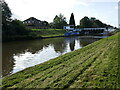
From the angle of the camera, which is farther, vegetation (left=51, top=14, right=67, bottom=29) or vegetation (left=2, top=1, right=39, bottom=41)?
vegetation (left=51, top=14, right=67, bottom=29)

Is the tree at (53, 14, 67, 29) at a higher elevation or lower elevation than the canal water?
higher

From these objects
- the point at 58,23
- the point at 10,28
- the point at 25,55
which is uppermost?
the point at 58,23

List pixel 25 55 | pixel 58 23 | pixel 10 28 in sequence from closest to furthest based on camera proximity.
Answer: pixel 25 55 → pixel 10 28 → pixel 58 23

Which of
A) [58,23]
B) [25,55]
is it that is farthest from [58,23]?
[25,55]

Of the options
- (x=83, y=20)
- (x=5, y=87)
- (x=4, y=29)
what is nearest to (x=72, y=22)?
(x=83, y=20)

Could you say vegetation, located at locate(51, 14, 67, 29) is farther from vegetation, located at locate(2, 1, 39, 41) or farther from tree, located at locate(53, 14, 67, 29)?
vegetation, located at locate(2, 1, 39, 41)

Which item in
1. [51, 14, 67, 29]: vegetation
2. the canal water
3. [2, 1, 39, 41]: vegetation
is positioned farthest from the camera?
[51, 14, 67, 29]: vegetation

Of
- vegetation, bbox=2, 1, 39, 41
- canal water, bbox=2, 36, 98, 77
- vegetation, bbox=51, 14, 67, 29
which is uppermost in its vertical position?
vegetation, bbox=51, 14, 67, 29

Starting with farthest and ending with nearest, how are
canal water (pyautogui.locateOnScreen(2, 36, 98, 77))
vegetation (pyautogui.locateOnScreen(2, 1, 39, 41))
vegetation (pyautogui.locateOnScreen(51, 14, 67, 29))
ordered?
vegetation (pyautogui.locateOnScreen(51, 14, 67, 29))
vegetation (pyautogui.locateOnScreen(2, 1, 39, 41))
canal water (pyautogui.locateOnScreen(2, 36, 98, 77))

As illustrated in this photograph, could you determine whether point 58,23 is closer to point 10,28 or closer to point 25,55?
point 10,28

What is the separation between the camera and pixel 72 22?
84.4 meters

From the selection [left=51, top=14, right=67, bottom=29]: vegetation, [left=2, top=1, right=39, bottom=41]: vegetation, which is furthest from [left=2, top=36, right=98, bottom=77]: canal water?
[left=51, top=14, right=67, bottom=29]: vegetation

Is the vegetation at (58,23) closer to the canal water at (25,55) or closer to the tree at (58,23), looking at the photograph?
the tree at (58,23)

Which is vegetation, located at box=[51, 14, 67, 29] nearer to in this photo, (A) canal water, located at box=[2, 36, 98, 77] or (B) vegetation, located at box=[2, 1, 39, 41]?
(B) vegetation, located at box=[2, 1, 39, 41]
